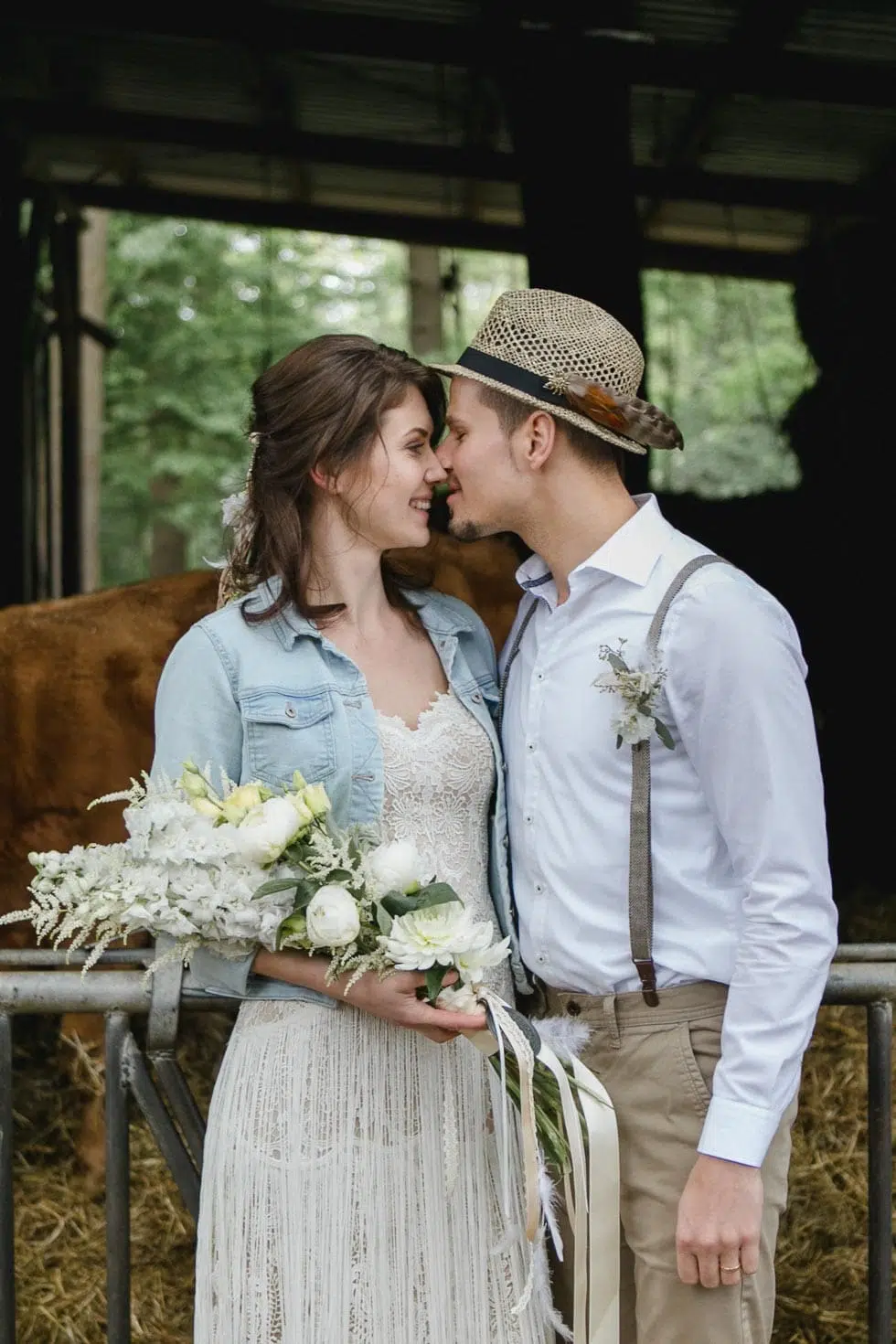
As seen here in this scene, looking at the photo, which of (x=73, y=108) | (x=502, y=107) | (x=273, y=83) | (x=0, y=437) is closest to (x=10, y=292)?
(x=0, y=437)

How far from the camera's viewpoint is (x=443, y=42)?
549cm

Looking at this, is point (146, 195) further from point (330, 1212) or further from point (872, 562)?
point (330, 1212)

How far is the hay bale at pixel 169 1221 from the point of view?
356 cm

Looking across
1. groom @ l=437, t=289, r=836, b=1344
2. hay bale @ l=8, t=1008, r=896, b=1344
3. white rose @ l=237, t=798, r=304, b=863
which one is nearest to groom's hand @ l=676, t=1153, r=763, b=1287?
groom @ l=437, t=289, r=836, b=1344

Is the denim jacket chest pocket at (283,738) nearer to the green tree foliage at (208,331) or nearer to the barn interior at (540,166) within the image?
the barn interior at (540,166)

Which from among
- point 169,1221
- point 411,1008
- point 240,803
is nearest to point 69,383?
point 169,1221

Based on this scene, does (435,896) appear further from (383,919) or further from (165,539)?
(165,539)

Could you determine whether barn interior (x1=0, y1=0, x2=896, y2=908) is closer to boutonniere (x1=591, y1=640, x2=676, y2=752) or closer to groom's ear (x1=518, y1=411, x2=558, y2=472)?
groom's ear (x1=518, y1=411, x2=558, y2=472)

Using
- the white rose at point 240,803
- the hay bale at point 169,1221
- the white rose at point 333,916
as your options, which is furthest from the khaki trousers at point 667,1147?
the hay bale at point 169,1221

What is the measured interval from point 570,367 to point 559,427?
99mm

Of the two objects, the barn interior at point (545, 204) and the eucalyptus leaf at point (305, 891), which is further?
the barn interior at point (545, 204)

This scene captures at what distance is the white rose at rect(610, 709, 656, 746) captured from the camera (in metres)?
2.06

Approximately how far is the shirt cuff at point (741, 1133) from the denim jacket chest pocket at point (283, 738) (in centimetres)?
77

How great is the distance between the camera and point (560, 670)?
89.3 inches
